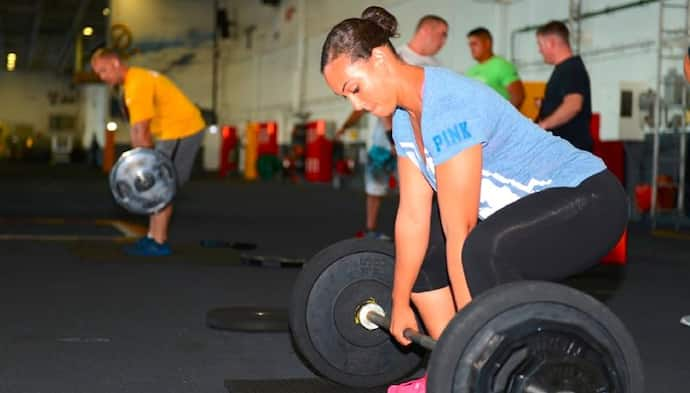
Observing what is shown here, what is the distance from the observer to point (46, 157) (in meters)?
42.1

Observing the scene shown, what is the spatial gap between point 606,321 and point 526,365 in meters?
0.17

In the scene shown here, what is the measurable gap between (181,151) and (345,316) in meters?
3.70

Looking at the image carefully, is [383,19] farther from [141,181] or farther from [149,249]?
[149,249]

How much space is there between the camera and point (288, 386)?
2.88m

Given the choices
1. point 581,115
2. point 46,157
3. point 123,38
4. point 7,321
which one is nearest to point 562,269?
point 7,321

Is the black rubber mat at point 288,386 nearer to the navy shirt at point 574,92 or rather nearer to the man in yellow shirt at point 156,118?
the navy shirt at point 574,92

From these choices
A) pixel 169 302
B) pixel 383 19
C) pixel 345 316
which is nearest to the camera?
pixel 383 19

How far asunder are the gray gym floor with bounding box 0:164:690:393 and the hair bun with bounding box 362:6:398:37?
3.76 ft

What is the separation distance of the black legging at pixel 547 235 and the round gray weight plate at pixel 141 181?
4059 mm

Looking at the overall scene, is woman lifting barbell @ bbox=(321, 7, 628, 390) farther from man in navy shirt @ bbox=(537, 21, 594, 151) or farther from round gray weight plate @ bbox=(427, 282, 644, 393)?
man in navy shirt @ bbox=(537, 21, 594, 151)

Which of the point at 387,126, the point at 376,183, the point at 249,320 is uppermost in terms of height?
the point at 387,126

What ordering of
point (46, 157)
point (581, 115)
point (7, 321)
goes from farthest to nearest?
point (46, 157)
point (581, 115)
point (7, 321)

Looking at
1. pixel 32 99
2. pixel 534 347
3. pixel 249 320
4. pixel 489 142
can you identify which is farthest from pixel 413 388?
pixel 32 99

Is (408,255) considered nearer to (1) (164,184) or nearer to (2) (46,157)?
(1) (164,184)
